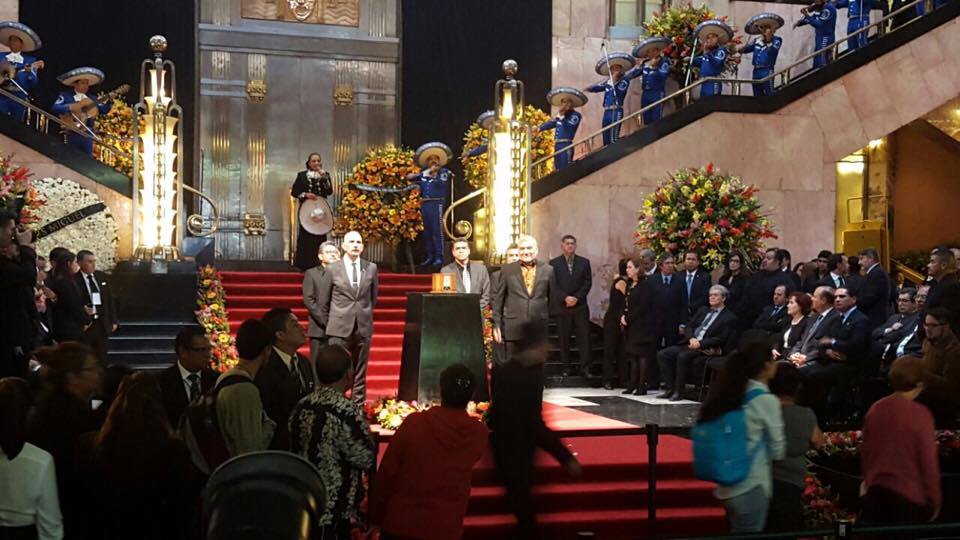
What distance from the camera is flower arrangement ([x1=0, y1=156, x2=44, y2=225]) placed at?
12055mm

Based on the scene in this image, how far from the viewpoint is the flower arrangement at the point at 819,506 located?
8945mm

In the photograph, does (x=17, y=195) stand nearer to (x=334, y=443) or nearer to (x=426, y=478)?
(x=334, y=443)

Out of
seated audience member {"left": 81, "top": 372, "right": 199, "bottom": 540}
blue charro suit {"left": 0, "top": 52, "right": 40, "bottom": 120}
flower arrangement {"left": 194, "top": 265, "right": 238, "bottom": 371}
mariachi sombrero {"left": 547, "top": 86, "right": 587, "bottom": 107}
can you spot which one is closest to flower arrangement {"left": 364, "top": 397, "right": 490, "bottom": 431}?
flower arrangement {"left": 194, "top": 265, "right": 238, "bottom": 371}

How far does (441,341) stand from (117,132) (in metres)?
9.07

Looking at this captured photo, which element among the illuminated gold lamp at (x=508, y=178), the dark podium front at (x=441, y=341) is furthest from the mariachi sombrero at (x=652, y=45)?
the dark podium front at (x=441, y=341)

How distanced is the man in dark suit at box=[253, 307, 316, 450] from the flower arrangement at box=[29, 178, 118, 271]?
8.62 m

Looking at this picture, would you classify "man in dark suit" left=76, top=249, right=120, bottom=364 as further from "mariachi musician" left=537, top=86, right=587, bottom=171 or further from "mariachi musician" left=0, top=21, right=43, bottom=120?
"mariachi musician" left=537, top=86, right=587, bottom=171

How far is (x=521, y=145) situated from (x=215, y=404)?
972cm

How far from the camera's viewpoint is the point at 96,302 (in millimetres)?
12086

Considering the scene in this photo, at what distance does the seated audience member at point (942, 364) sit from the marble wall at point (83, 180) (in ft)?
33.0

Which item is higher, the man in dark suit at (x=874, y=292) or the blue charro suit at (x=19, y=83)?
the blue charro suit at (x=19, y=83)

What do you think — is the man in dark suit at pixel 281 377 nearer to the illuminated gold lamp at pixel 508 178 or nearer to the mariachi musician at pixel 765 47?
the illuminated gold lamp at pixel 508 178

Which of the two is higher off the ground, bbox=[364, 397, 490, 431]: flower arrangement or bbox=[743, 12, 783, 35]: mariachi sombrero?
bbox=[743, 12, 783, 35]: mariachi sombrero

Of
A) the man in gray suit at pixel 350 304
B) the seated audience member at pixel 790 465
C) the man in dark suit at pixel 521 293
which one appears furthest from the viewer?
the man in dark suit at pixel 521 293
